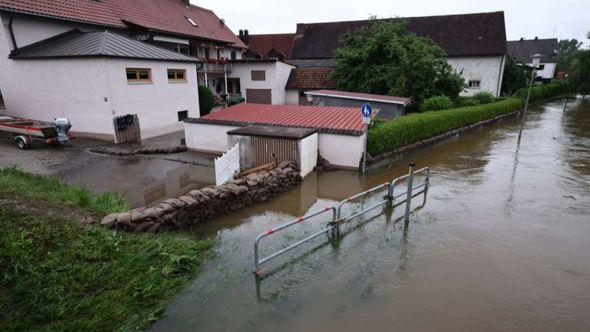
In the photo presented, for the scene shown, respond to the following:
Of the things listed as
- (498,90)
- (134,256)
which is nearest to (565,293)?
(134,256)

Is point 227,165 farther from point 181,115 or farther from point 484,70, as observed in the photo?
point 484,70

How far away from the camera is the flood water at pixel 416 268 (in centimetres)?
508

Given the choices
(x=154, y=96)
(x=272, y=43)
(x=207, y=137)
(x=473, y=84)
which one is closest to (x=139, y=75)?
(x=154, y=96)

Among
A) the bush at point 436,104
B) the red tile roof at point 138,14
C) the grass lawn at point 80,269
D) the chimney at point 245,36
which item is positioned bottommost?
the grass lawn at point 80,269

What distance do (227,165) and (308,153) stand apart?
289 cm

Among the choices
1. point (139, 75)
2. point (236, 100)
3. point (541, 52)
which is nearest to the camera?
point (139, 75)

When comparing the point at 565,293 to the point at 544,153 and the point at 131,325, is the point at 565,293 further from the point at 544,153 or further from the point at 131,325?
the point at 544,153

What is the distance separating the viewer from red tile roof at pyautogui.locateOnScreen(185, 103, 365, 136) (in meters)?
13.0

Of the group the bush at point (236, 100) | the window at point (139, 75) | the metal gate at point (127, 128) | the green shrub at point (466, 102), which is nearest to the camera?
the metal gate at point (127, 128)

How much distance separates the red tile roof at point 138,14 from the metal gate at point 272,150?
13329 mm

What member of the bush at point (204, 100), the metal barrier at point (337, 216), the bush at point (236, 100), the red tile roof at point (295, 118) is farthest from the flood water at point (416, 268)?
the bush at point (236, 100)

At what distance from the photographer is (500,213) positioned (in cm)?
896

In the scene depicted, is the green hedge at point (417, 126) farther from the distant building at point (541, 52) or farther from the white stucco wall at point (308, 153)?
the distant building at point (541, 52)

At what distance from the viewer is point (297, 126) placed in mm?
13031
